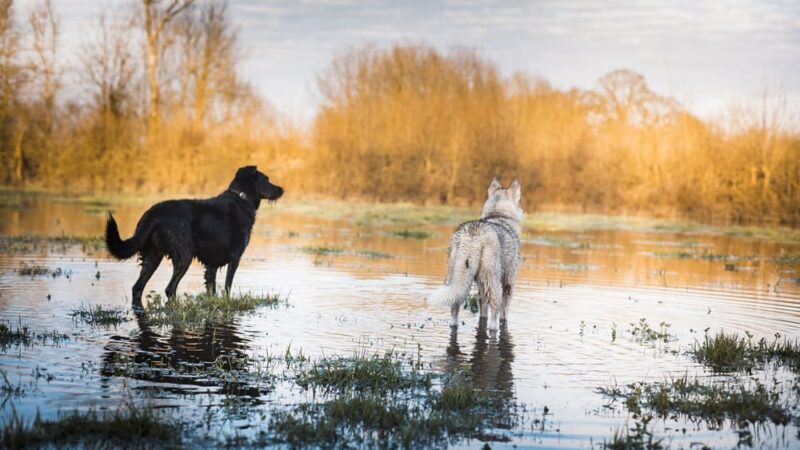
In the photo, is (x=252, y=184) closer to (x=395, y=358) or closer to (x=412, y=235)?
(x=395, y=358)

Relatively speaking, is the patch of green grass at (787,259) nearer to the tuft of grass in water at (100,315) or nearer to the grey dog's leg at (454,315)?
the grey dog's leg at (454,315)

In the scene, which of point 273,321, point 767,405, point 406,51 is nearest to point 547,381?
point 767,405

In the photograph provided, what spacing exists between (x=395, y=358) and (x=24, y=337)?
389cm

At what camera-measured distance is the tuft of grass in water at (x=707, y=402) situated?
21.9 feet

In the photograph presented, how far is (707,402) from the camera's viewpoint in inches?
271

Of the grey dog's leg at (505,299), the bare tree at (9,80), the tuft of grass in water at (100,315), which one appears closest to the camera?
the tuft of grass in water at (100,315)

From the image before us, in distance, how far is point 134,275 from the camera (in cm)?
1457

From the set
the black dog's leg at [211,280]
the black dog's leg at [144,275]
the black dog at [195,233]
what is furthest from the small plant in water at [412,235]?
the black dog's leg at [144,275]

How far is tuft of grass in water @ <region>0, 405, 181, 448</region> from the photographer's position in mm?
5281

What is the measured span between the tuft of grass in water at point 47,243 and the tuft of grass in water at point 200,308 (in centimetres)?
735

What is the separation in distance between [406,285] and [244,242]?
358cm

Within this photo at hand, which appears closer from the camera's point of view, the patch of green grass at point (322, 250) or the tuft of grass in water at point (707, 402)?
the tuft of grass in water at point (707, 402)

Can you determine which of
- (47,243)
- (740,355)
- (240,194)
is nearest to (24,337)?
(240,194)

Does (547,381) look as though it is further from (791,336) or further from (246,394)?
(791,336)
